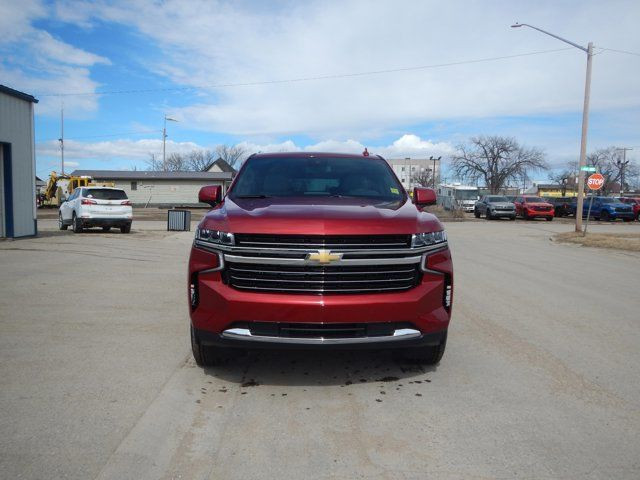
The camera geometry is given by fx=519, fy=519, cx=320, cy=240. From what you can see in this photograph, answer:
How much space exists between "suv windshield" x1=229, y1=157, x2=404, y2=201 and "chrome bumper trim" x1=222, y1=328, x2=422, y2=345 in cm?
158

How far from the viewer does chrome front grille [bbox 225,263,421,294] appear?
146 inches

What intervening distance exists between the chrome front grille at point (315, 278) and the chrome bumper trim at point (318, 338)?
31 cm

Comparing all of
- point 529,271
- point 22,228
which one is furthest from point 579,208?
point 22,228

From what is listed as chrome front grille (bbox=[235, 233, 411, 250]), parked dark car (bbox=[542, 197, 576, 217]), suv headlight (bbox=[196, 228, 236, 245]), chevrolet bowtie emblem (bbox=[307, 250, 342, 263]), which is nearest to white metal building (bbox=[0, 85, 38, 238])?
suv headlight (bbox=[196, 228, 236, 245])

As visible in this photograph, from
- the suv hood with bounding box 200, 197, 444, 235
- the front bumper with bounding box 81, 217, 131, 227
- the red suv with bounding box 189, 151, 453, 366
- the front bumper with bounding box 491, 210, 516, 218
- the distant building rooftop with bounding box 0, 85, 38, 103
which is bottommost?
the front bumper with bounding box 81, 217, 131, 227

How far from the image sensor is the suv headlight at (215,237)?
3.77 m

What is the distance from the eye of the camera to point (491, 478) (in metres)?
2.73

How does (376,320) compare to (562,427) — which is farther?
(376,320)

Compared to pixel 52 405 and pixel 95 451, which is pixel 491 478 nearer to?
pixel 95 451

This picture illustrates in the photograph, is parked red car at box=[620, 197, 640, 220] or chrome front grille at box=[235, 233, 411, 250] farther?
parked red car at box=[620, 197, 640, 220]

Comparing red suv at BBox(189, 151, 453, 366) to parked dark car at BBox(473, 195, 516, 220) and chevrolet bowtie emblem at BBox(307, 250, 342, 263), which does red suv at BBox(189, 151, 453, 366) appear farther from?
parked dark car at BBox(473, 195, 516, 220)

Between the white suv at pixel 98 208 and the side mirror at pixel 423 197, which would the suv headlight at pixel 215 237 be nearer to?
the side mirror at pixel 423 197

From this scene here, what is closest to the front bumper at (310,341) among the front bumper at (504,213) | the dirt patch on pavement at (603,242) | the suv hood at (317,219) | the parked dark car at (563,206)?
the suv hood at (317,219)

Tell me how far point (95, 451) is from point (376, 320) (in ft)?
6.35
